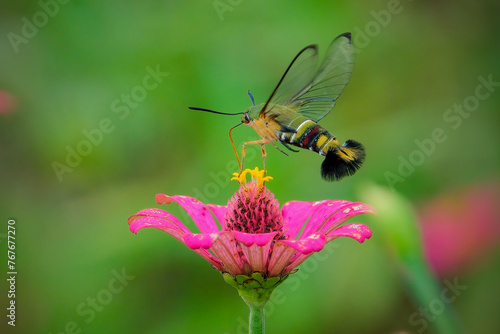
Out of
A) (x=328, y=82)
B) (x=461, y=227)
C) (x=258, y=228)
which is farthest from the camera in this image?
(x=461, y=227)

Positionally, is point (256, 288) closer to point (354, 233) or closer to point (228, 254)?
point (228, 254)

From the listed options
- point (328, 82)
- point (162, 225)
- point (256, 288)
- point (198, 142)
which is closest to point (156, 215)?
point (162, 225)

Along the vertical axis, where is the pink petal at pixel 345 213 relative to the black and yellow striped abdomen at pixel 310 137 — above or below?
below

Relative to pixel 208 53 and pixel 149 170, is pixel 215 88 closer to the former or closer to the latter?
pixel 208 53

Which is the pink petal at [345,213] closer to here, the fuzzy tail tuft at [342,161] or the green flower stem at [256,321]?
the fuzzy tail tuft at [342,161]

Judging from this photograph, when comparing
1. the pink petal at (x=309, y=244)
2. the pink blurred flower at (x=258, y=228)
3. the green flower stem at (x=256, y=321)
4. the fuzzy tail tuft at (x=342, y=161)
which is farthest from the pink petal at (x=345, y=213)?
the green flower stem at (x=256, y=321)

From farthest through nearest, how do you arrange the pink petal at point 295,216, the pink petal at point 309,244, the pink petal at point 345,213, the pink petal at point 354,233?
the pink petal at point 295,216 < the pink petal at point 345,213 < the pink petal at point 354,233 < the pink petal at point 309,244

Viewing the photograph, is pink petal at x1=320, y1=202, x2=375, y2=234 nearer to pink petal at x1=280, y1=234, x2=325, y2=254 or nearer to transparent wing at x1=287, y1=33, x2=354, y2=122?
pink petal at x1=280, y1=234, x2=325, y2=254
